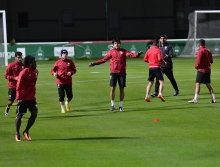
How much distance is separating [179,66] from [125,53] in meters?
20.4

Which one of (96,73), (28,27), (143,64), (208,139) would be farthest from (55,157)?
(28,27)

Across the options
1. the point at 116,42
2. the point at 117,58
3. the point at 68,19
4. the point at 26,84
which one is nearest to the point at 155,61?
the point at 117,58

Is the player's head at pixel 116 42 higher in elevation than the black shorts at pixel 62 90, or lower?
higher

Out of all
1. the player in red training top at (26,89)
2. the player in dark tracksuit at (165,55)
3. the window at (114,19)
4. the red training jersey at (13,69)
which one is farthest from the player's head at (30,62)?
the window at (114,19)

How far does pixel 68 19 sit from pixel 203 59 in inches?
1733

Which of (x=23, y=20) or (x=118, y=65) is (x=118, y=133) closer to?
(x=118, y=65)

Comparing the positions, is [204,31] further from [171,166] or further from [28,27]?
[171,166]

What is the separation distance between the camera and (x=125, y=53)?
2098 cm

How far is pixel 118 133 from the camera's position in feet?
53.7

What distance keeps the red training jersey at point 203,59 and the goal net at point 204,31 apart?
86.4ft

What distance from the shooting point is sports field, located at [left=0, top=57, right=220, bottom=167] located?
13016 mm

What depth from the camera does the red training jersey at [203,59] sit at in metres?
22.0

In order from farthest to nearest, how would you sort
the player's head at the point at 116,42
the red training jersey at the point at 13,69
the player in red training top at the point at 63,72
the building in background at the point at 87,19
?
the building in background at the point at 87,19 < the player in red training top at the point at 63,72 < the player's head at the point at 116,42 < the red training jersey at the point at 13,69

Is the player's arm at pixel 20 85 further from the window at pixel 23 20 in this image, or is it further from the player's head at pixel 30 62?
the window at pixel 23 20
